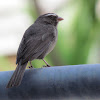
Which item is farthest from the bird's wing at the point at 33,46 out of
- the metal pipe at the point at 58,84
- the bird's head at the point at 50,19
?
the metal pipe at the point at 58,84

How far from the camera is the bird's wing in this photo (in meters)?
3.59

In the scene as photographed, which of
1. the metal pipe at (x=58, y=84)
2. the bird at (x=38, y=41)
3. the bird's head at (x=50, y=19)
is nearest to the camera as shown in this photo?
the metal pipe at (x=58, y=84)

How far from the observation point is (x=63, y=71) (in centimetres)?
199

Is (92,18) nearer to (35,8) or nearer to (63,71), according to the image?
(35,8)

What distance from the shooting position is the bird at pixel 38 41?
141 inches

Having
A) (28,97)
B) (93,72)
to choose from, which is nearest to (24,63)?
(28,97)

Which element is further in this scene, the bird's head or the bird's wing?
the bird's head

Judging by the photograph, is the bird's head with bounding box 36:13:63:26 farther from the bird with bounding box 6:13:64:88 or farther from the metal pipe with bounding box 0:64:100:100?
the metal pipe with bounding box 0:64:100:100

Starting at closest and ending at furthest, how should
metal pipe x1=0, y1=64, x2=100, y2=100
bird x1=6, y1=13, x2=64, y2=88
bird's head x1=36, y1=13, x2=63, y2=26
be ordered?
metal pipe x1=0, y1=64, x2=100, y2=100
bird x1=6, y1=13, x2=64, y2=88
bird's head x1=36, y1=13, x2=63, y2=26

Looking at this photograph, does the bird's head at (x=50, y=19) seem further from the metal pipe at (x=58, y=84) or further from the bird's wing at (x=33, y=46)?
the metal pipe at (x=58, y=84)

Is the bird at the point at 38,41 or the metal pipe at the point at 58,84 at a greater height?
the metal pipe at the point at 58,84

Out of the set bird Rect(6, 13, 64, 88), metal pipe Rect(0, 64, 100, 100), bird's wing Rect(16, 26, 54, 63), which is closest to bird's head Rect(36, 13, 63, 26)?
bird Rect(6, 13, 64, 88)

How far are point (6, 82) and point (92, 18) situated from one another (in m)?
4.83

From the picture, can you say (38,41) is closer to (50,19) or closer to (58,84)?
(50,19)
